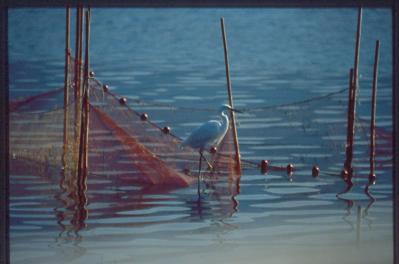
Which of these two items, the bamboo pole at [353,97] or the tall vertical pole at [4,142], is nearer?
the tall vertical pole at [4,142]

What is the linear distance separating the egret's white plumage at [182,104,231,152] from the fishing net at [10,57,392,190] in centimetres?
3

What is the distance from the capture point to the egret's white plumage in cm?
530

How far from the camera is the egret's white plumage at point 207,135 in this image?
530 centimetres

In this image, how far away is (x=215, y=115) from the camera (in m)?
5.32

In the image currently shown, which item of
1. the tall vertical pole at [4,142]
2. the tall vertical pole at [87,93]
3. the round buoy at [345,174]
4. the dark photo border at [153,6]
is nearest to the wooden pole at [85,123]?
the tall vertical pole at [87,93]

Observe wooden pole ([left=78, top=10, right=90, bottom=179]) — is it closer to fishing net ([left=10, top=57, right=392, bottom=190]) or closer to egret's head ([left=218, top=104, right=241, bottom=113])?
fishing net ([left=10, top=57, right=392, bottom=190])

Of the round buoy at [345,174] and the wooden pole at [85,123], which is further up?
the wooden pole at [85,123]

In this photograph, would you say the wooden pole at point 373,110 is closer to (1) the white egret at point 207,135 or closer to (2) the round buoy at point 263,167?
(2) the round buoy at point 263,167

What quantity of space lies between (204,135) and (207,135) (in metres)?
0.01

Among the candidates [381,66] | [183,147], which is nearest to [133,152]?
[183,147]

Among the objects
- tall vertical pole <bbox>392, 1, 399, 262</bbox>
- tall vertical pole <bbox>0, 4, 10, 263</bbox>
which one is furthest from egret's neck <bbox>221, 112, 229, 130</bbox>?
tall vertical pole <bbox>0, 4, 10, 263</bbox>

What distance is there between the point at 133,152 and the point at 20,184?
52 centimetres

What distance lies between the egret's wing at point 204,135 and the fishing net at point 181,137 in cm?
4

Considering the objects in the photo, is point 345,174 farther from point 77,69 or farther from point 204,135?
point 77,69
